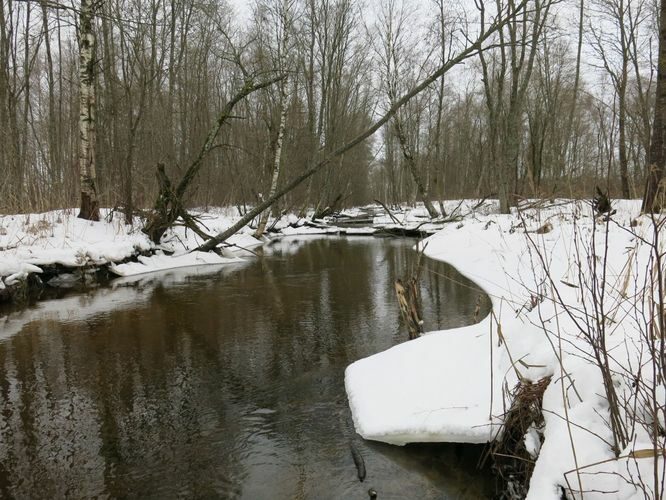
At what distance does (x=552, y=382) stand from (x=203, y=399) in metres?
2.63

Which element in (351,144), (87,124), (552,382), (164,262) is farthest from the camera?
(164,262)

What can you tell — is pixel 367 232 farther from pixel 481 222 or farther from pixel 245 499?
pixel 245 499

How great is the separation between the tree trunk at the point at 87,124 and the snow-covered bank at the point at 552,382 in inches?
338

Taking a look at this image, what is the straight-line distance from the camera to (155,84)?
18.2 meters

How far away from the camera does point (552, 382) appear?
2.41m

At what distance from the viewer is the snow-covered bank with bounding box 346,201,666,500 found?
5.97 feet

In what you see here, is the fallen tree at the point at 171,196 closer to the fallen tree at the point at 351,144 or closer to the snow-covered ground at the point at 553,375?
the fallen tree at the point at 351,144

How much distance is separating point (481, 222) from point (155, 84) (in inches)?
553

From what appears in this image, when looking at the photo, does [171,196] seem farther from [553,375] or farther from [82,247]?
[553,375]

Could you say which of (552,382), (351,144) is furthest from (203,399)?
(351,144)

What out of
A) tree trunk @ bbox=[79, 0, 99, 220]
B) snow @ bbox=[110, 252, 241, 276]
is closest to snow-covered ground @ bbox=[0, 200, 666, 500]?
snow @ bbox=[110, 252, 241, 276]

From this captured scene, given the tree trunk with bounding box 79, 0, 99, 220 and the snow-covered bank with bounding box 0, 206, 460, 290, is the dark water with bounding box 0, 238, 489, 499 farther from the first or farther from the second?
the tree trunk with bounding box 79, 0, 99, 220

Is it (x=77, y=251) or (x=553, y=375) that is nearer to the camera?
(x=553, y=375)

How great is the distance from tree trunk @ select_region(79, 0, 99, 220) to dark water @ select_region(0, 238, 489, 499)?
11.2 feet
